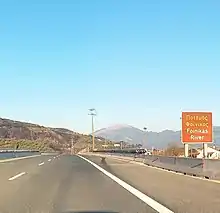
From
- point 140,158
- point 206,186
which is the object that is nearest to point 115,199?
point 206,186

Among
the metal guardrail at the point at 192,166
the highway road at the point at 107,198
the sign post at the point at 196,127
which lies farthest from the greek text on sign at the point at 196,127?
the highway road at the point at 107,198

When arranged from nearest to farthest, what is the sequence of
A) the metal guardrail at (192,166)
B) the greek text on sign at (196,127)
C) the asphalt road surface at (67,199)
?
the asphalt road surface at (67,199) < the metal guardrail at (192,166) < the greek text on sign at (196,127)

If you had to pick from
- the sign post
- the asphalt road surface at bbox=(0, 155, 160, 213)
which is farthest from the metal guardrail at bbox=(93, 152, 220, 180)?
the asphalt road surface at bbox=(0, 155, 160, 213)

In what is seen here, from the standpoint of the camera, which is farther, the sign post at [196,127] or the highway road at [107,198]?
the sign post at [196,127]

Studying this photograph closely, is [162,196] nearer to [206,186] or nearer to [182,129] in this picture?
[206,186]

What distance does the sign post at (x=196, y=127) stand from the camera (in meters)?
29.0

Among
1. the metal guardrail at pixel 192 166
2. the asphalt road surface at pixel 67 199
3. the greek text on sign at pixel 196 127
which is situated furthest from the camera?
the greek text on sign at pixel 196 127

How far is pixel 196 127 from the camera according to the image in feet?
95.3

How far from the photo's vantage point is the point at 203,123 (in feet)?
95.7

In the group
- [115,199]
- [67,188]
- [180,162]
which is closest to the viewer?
[115,199]

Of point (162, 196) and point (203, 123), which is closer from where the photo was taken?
point (162, 196)

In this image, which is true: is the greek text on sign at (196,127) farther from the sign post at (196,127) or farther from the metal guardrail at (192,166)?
the metal guardrail at (192,166)

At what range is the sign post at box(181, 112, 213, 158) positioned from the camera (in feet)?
95.0

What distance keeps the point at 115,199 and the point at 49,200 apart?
1.77 m
